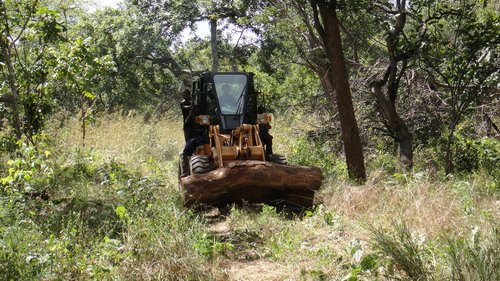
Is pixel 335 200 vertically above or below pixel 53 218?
below

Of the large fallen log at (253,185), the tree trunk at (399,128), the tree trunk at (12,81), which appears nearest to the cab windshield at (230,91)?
the large fallen log at (253,185)

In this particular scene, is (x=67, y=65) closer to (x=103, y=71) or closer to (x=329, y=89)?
(x=103, y=71)

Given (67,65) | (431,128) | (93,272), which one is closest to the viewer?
(93,272)

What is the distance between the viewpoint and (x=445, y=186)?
734cm

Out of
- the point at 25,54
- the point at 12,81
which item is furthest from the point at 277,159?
the point at 25,54

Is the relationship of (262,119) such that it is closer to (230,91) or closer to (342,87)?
(230,91)

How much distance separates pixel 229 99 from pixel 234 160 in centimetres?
126

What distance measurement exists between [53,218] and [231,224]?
2.43 meters

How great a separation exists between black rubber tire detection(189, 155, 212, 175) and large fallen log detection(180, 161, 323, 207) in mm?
764

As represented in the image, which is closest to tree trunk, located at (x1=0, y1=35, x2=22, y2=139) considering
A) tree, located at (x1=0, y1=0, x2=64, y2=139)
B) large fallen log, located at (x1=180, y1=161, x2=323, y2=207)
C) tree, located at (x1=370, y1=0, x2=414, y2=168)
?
tree, located at (x1=0, y1=0, x2=64, y2=139)

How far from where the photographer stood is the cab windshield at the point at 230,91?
9234 millimetres

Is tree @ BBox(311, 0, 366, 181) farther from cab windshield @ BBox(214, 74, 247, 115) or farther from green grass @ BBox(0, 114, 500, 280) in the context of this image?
cab windshield @ BBox(214, 74, 247, 115)

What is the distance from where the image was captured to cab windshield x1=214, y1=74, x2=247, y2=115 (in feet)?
30.3

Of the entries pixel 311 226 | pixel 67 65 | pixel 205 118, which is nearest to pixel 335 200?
pixel 311 226
